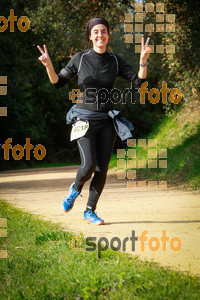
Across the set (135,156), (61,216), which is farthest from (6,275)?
(135,156)

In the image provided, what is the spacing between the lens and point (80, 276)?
4.00 meters

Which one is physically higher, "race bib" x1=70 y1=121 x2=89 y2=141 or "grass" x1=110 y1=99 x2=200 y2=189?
"race bib" x1=70 y1=121 x2=89 y2=141

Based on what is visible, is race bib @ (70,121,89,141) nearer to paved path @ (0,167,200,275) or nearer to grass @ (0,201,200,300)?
paved path @ (0,167,200,275)

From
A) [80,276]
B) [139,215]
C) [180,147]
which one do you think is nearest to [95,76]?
[139,215]

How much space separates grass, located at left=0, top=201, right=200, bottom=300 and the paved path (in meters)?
0.36

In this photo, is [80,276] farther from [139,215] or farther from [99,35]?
[139,215]

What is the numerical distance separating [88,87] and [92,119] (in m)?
0.38

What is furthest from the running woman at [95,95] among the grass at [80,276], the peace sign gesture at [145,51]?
the grass at [80,276]

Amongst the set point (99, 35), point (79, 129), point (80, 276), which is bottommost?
point (80, 276)

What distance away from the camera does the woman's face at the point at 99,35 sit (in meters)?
5.95

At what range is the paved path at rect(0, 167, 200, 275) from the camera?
4.81m

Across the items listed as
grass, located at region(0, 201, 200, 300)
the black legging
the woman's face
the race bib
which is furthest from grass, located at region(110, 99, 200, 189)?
grass, located at region(0, 201, 200, 300)

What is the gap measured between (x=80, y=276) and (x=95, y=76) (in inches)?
105

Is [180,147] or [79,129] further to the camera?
[180,147]
